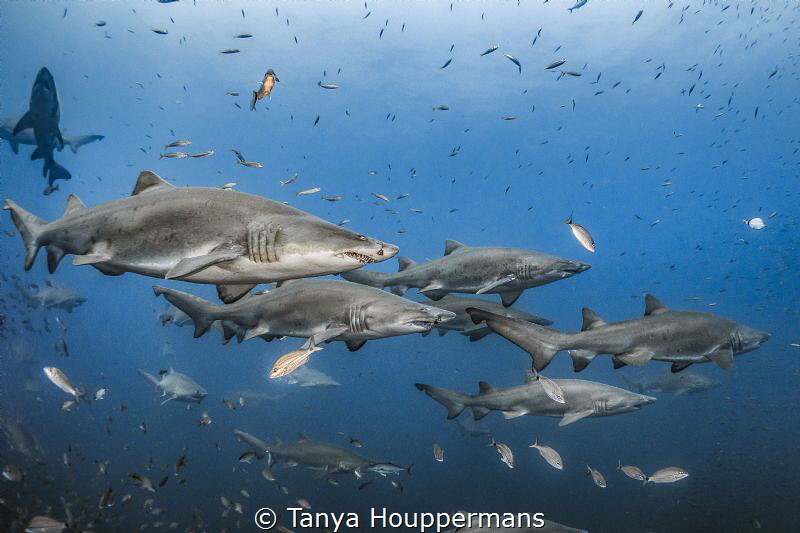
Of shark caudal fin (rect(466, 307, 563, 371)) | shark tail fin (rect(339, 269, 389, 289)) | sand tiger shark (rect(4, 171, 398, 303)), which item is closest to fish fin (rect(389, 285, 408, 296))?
shark tail fin (rect(339, 269, 389, 289))

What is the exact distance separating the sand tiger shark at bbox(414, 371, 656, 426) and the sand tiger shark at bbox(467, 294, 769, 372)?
Result: 92cm

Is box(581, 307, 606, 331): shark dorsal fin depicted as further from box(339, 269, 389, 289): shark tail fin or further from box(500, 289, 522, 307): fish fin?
box(339, 269, 389, 289): shark tail fin

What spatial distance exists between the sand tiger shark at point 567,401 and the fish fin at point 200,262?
476 centimetres

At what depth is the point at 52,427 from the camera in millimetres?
57438

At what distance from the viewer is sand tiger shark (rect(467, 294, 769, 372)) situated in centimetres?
577

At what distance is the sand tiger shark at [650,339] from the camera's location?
5773 mm

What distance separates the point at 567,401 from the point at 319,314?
14.0ft

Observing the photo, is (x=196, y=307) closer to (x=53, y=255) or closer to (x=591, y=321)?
(x=53, y=255)

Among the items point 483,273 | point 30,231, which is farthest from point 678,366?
point 30,231

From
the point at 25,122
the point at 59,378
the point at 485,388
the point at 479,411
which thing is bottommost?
the point at 479,411

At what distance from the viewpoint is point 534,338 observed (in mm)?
5719

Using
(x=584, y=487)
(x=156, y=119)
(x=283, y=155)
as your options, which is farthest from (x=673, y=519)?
(x=156, y=119)

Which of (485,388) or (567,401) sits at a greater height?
(485,388)

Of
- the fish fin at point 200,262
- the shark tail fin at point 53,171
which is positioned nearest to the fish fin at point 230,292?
the fish fin at point 200,262
